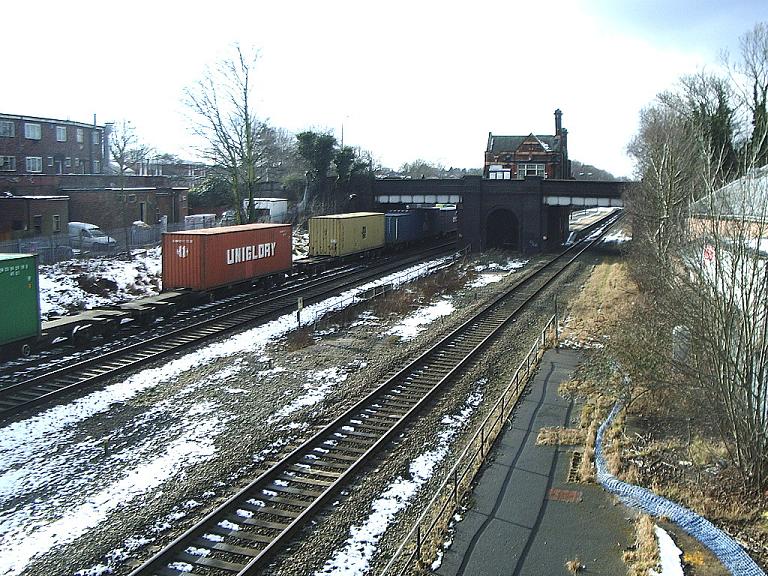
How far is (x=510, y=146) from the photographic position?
7369cm

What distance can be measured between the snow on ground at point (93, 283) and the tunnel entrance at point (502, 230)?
93.4 feet

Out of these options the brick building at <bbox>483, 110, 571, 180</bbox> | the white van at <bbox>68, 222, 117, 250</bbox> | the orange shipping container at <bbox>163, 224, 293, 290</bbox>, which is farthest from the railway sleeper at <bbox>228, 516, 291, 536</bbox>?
the brick building at <bbox>483, 110, 571, 180</bbox>

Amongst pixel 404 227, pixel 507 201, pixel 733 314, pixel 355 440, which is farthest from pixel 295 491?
pixel 507 201

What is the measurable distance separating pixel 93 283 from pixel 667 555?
26456 millimetres

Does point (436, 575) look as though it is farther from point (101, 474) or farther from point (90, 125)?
point (90, 125)

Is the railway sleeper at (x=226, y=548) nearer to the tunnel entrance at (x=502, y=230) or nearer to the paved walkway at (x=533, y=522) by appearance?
the paved walkway at (x=533, y=522)

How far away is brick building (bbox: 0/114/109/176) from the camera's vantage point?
5322 centimetres

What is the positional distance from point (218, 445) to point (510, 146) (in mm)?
65314

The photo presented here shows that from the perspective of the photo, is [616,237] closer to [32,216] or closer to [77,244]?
[77,244]

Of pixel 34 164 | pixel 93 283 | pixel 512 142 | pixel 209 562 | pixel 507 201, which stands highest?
pixel 512 142

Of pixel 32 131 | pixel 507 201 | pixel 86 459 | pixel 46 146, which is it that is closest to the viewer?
pixel 86 459

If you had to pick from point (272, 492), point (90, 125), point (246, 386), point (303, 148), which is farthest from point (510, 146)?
point (272, 492)

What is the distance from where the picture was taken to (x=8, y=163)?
53438 mm

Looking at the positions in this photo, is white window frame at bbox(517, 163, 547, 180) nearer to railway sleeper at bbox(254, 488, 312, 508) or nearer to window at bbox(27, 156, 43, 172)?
window at bbox(27, 156, 43, 172)
